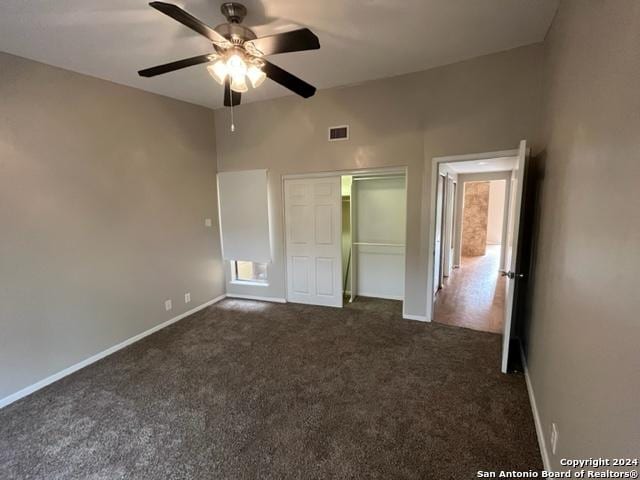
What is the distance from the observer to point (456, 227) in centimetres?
675

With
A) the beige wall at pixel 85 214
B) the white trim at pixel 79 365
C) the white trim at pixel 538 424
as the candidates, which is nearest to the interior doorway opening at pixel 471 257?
the white trim at pixel 538 424

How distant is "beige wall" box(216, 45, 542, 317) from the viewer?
298cm

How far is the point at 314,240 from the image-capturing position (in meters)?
4.34

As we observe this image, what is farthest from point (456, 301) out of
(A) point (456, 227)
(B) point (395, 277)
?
(A) point (456, 227)

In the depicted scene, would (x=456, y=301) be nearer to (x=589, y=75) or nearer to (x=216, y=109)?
(x=589, y=75)

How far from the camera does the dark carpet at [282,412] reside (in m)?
1.80

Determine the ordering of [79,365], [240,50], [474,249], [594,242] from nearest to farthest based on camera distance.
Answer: [594,242] < [240,50] < [79,365] < [474,249]

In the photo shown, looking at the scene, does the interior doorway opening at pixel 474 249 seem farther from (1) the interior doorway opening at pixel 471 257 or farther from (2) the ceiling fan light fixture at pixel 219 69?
(2) the ceiling fan light fixture at pixel 219 69

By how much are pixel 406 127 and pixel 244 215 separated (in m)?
2.63

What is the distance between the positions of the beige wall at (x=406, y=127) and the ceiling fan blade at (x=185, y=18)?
2.20 metres

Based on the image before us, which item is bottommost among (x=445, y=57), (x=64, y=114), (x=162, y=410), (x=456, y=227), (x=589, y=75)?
(x=162, y=410)

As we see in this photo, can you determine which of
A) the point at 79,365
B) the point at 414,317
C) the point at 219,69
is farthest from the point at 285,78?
the point at 79,365

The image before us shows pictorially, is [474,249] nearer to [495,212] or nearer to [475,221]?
[475,221]

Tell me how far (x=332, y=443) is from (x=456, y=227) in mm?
5943
